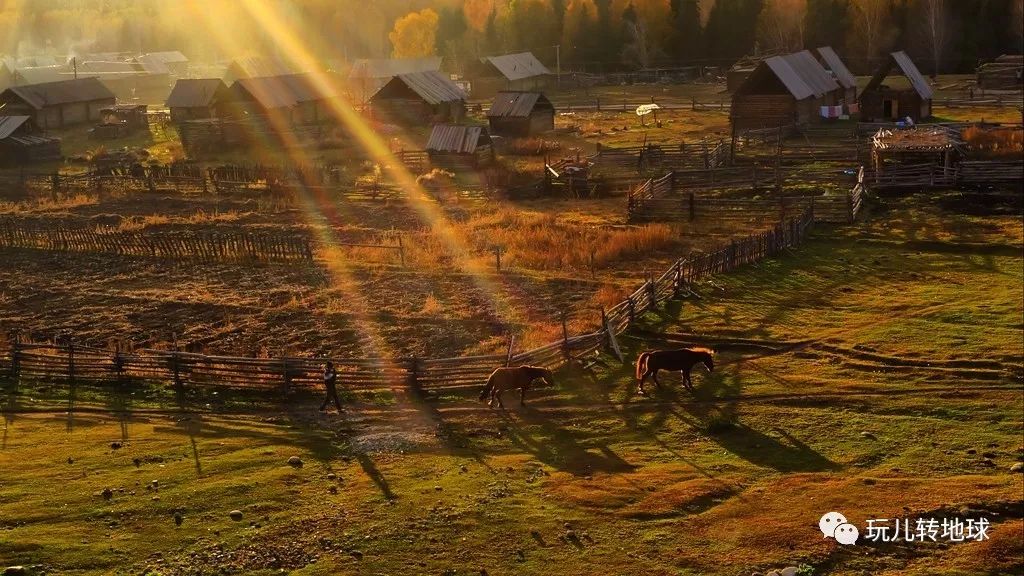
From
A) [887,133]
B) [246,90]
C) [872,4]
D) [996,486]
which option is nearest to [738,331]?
[996,486]

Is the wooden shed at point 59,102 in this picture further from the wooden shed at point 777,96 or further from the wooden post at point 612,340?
the wooden post at point 612,340

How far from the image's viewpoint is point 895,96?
196ft

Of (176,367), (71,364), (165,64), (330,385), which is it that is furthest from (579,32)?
(330,385)

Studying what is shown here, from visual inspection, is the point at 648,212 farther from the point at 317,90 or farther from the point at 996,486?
the point at 317,90

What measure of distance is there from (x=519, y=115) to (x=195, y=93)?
2519 cm

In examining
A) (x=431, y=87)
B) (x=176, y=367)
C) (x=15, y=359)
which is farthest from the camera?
(x=431, y=87)

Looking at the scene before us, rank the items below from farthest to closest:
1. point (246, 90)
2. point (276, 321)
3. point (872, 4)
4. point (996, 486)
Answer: point (872, 4) → point (246, 90) → point (276, 321) → point (996, 486)

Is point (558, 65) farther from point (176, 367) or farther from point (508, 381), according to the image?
point (508, 381)

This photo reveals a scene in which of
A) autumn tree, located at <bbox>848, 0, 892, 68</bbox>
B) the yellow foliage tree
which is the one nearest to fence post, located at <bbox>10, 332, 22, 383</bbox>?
autumn tree, located at <bbox>848, 0, 892, 68</bbox>

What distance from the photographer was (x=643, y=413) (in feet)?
68.3

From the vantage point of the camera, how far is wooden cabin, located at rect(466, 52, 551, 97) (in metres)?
92.2

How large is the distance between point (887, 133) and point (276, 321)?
90.8 feet

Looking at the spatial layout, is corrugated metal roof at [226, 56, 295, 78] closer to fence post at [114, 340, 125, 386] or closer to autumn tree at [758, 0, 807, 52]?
autumn tree at [758, 0, 807, 52]

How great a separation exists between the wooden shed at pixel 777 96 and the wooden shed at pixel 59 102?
46202mm
